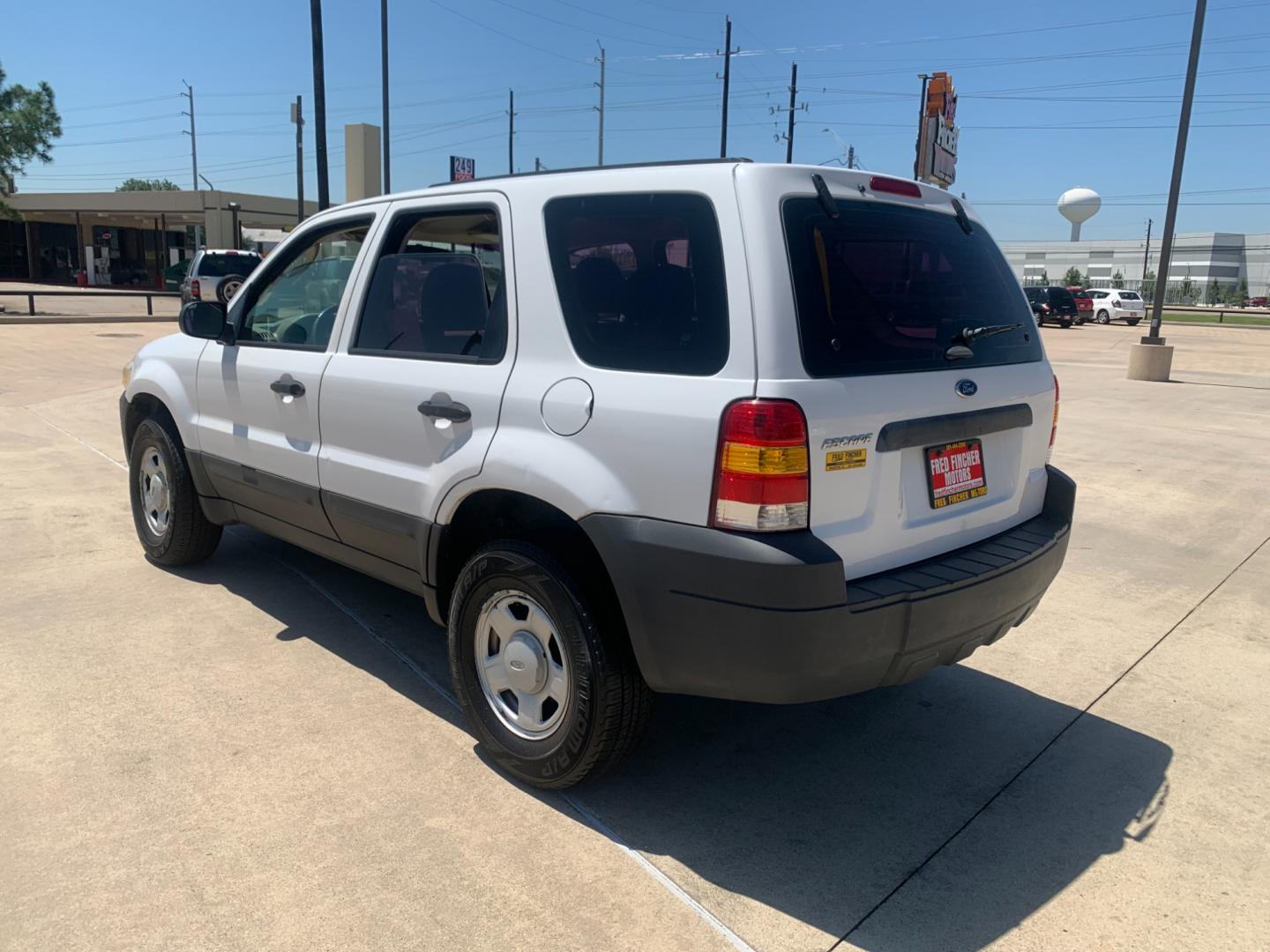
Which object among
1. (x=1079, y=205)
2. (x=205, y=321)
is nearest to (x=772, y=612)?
(x=205, y=321)

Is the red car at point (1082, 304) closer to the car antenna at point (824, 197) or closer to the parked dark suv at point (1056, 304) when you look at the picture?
the parked dark suv at point (1056, 304)

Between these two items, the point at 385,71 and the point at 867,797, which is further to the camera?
the point at 385,71

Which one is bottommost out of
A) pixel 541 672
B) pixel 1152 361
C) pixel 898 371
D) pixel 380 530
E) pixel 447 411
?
pixel 541 672

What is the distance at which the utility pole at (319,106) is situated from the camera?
18359 millimetres

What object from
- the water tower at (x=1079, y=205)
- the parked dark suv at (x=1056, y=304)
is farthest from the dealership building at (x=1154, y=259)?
the parked dark suv at (x=1056, y=304)

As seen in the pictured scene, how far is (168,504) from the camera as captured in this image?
200 inches

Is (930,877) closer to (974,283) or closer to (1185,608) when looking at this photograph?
(974,283)

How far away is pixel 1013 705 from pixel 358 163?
1025 inches

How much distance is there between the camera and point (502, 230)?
323 cm

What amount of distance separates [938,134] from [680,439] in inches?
581

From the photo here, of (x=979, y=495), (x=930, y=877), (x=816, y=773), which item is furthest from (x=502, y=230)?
(x=930, y=877)

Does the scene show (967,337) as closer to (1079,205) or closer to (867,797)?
(867,797)

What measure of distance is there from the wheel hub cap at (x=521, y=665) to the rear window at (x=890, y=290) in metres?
1.21

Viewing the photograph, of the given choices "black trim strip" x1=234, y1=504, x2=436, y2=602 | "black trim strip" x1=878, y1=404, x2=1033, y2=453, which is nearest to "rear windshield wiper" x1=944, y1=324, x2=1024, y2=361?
"black trim strip" x1=878, y1=404, x2=1033, y2=453
